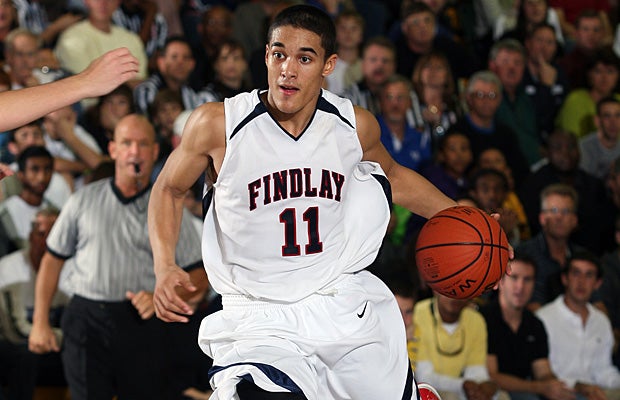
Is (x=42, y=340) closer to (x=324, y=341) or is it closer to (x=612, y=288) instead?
(x=324, y=341)

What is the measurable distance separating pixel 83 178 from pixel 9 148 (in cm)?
55

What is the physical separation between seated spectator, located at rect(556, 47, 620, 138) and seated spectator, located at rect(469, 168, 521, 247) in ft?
5.81

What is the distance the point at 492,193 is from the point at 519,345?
1339 millimetres

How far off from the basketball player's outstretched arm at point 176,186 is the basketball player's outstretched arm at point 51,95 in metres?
0.80

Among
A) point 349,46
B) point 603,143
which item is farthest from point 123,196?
point 603,143

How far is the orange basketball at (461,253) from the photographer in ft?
16.1

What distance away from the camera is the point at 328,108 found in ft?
16.0

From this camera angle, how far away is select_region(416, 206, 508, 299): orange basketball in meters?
4.89

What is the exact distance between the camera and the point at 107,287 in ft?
22.4

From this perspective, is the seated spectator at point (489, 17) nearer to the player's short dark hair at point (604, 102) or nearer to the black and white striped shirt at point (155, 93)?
the player's short dark hair at point (604, 102)

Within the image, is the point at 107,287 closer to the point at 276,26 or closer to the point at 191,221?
the point at 191,221

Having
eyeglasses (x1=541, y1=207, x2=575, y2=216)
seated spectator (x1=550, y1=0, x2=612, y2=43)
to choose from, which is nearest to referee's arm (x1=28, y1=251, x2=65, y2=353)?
eyeglasses (x1=541, y1=207, x2=575, y2=216)

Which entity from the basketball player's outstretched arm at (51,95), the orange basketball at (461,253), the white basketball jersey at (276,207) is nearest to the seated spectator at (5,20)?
the white basketball jersey at (276,207)

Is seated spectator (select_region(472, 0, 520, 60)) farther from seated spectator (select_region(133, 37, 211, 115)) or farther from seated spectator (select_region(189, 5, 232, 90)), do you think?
seated spectator (select_region(133, 37, 211, 115))
